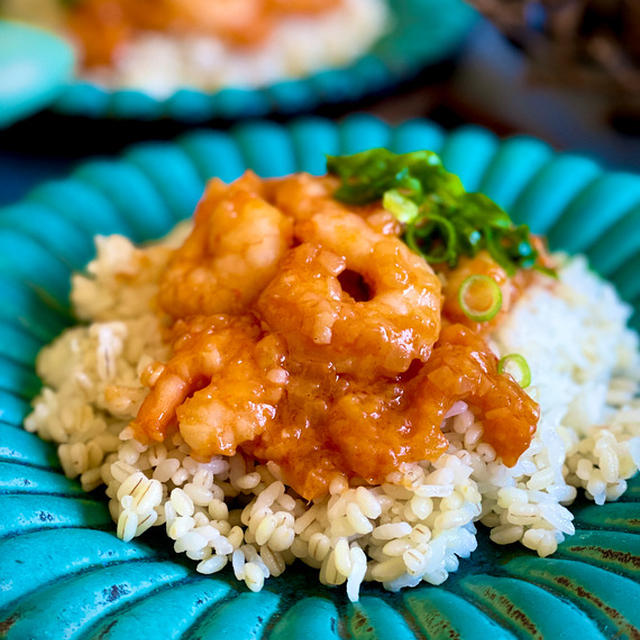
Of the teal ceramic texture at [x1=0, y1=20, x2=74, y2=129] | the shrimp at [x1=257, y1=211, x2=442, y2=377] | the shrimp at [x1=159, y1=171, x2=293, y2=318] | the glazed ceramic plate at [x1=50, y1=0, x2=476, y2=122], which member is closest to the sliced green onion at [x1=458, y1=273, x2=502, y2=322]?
the shrimp at [x1=257, y1=211, x2=442, y2=377]

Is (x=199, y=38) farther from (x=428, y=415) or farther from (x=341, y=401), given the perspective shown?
(x=428, y=415)

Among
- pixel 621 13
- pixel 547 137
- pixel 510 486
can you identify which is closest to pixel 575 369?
pixel 510 486

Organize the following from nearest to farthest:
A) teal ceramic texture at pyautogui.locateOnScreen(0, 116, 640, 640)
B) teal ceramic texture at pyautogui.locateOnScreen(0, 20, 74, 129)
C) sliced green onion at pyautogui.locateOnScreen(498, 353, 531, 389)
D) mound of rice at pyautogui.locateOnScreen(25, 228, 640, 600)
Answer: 1. teal ceramic texture at pyautogui.locateOnScreen(0, 116, 640, 640)
2. mound of rice at pyautogui.locateOnScreen(25, 228, 640, 600)
3. sliced green onion at pyautogui.locateOnScreen(498, 353, 531, 389)
4. teal ceramic texture at pyautogui.locateOnScreen(0, 20, 74, 129)

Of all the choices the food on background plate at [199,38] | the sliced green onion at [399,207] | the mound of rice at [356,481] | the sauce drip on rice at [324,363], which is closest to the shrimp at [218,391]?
the sauce drip on rice at [324,363]

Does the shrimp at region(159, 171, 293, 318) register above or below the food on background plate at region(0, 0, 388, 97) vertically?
above

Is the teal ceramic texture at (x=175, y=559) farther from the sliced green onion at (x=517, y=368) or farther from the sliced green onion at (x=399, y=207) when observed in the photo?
the sliced green onion at (x=399, y=207)

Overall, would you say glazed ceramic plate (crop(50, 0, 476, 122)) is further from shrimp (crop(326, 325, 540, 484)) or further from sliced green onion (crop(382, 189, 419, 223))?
shrimp (crop(326, 325, 540, 484))

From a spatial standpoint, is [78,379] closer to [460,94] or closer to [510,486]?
[510,486]
